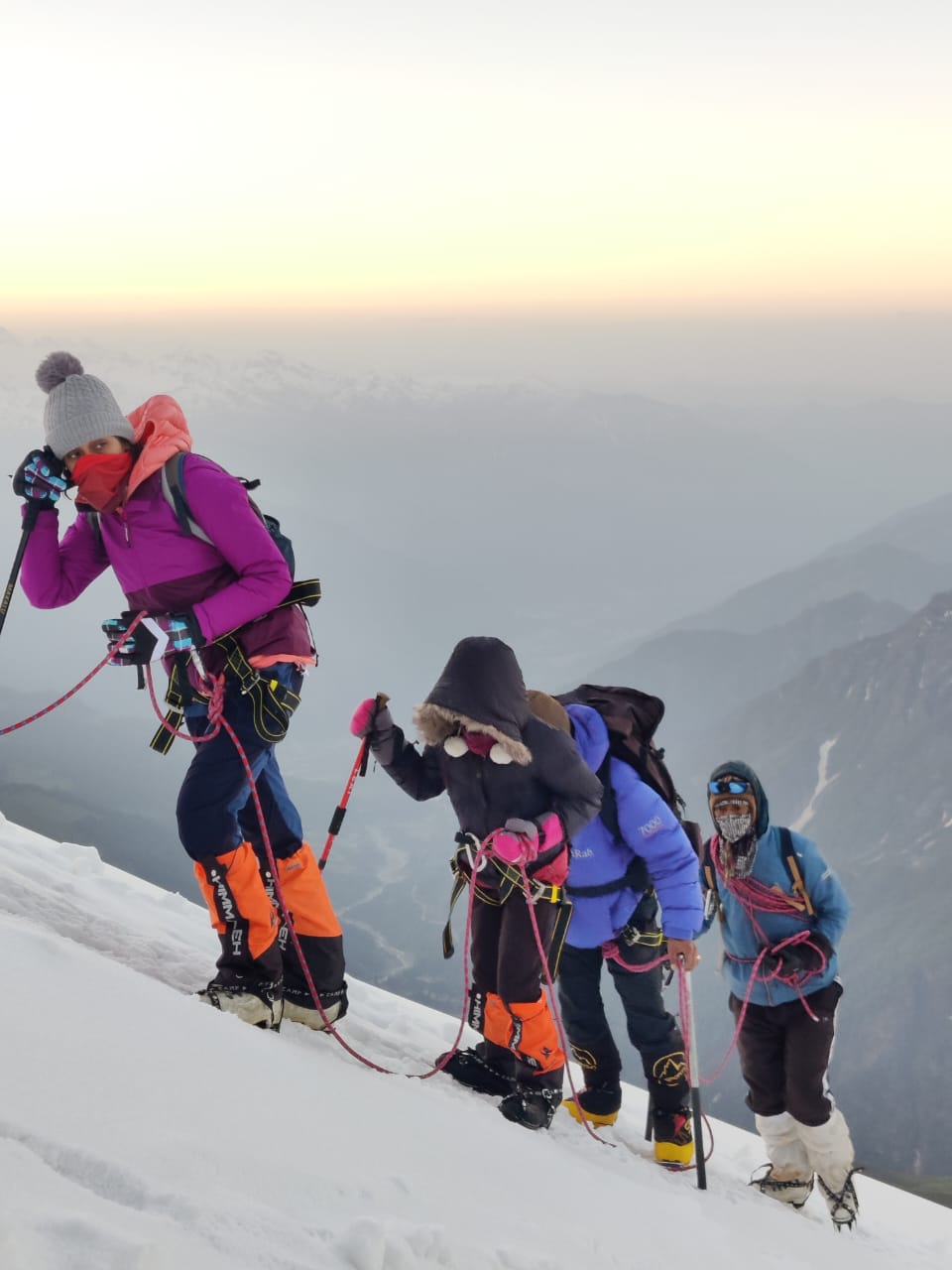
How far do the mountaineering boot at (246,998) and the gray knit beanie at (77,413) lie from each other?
2325 millimetres

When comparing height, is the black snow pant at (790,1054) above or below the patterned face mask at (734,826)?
below

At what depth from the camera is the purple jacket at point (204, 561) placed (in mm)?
4203

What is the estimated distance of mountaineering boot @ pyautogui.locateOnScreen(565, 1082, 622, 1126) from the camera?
6035 millimetres

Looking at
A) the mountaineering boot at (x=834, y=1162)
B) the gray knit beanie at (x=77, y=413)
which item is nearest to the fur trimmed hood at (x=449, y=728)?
the gray knit beanie at (x=77, y=413)

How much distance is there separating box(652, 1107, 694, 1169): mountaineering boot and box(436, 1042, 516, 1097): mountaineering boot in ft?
3.60

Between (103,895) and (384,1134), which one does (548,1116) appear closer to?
(384,1134)

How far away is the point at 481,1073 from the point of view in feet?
17.1

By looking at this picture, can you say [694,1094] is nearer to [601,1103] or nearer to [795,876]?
[601,1103]

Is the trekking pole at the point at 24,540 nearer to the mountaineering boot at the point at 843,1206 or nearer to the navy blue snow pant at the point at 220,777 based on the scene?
the navy blue snow pant at the point at 220,777

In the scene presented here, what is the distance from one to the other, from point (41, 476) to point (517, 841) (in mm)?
2577

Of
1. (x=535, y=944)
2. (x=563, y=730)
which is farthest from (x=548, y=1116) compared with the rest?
(x=563, y=730)

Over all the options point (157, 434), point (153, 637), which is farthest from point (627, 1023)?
point (157, 434)

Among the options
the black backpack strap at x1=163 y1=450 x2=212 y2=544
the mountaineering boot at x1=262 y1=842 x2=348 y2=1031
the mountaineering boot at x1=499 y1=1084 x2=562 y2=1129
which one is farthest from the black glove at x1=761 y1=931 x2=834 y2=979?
the black backpack strap at x1=163 y1=450 x2=212 y2=544

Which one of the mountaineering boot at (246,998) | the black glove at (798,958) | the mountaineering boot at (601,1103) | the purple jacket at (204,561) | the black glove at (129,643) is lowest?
the mountaineering boot at (601,1103)
